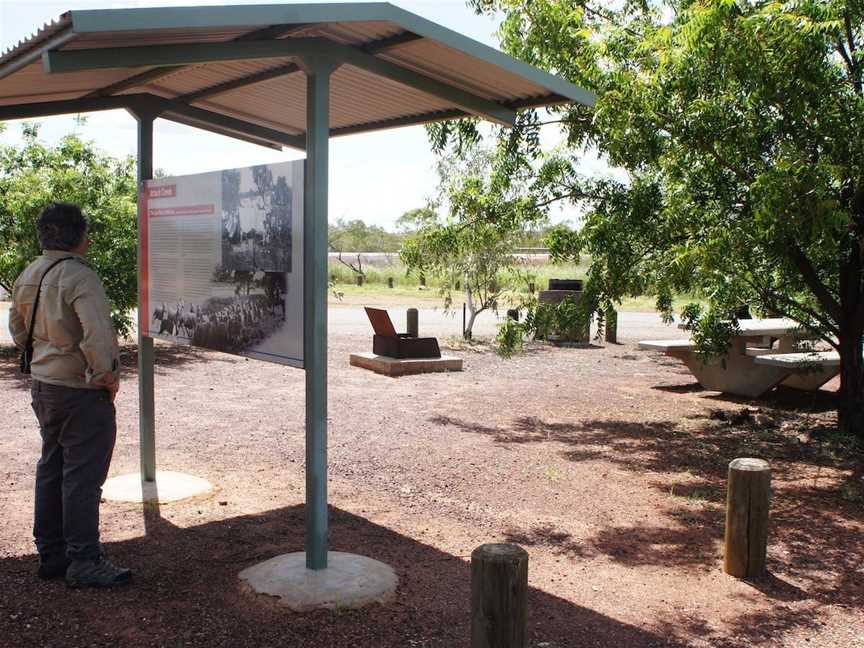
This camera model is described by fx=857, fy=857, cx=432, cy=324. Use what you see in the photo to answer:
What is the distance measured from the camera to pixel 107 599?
4234mm

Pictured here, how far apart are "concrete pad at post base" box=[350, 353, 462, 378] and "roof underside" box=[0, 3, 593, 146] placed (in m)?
6.40

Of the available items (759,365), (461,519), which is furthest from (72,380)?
(759,365)

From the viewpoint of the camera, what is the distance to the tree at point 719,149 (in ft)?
22.0

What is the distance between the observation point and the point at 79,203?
13.4 m

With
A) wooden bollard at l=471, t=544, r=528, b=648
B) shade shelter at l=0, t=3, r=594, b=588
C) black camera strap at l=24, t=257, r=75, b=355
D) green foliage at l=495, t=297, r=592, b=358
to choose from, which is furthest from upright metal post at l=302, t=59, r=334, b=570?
green foliage at l=495, t=297, r=592, b=358

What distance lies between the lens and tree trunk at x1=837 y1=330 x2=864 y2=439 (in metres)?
8.83

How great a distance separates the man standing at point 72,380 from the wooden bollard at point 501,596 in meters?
2.14

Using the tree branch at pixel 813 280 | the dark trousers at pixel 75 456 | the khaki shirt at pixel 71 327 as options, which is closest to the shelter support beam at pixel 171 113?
the khaki shirt at pixel 71 327

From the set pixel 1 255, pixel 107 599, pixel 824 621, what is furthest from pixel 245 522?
pixel 1 255

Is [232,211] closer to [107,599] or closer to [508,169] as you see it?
[107,599]

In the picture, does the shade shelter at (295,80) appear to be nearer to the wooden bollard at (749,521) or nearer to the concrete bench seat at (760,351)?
the wooden bollard at (749,521)

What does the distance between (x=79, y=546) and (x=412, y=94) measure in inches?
131

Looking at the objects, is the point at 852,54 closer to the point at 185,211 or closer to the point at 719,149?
the point at 719,149

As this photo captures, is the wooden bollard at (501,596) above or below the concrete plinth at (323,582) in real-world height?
above
